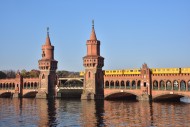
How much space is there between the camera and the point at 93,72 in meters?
89.8

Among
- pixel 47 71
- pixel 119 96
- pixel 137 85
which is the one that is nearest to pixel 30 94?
pixel 47 71

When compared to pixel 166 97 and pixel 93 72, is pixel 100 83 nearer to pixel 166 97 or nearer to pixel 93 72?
pixel 93 72

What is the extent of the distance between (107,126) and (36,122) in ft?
33.4

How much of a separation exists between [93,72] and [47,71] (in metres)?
18.2

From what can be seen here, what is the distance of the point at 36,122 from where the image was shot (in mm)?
45531

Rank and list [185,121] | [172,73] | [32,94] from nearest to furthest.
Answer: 1. [185,121]
2. [172,73]
3. [32,94]

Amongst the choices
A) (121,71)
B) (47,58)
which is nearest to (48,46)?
(47,58)

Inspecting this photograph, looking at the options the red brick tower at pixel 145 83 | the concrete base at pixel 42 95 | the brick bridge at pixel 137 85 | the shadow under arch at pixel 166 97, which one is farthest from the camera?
the concrete base at pixel 42 95

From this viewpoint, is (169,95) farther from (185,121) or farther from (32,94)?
(32,94)

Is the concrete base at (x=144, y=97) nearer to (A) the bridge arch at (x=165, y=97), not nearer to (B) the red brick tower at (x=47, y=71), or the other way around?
(A) the bridge arch at (x=165, y=97)

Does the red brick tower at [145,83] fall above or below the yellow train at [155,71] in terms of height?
below

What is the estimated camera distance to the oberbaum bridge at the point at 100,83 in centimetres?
7762

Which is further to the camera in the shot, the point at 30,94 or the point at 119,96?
the point at 30,94

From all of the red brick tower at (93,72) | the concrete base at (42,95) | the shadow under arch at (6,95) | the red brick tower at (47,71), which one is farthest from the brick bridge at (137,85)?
the concrete base at (42,95)
